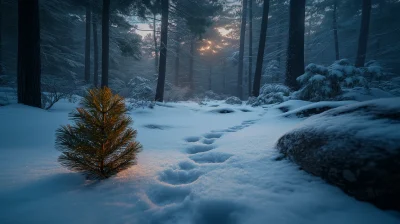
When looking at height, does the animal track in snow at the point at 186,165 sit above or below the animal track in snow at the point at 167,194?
above

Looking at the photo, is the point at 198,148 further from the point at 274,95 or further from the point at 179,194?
the point at 274,95

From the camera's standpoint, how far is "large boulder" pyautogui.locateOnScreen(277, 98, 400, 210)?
1117 millimetres

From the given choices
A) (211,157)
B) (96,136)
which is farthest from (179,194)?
(211,157)

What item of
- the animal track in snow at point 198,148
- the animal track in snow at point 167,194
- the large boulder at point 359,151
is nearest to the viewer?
the large boulder at point 359,151

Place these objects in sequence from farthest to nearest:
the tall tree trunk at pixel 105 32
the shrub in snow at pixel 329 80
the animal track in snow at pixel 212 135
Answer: the tall tree trunk at pixel 105 32, the shrub in snow at pixel 329 80, the animal track in snow at pixel 212 135

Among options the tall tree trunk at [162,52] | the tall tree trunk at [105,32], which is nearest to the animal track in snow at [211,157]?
the tall tree trunk at [105,32]

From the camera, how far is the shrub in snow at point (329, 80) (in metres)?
5.71

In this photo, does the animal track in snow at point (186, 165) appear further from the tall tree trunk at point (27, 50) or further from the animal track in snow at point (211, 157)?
the tall tree trunk at point (27, 50)

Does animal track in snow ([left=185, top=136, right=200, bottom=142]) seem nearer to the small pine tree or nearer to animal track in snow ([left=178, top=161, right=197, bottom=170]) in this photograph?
animal track in snow ([left=178, top=161, right=197, bottom=170])

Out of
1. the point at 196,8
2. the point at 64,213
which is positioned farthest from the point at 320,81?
the point at 196,8

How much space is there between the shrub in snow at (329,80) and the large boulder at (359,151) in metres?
4.49

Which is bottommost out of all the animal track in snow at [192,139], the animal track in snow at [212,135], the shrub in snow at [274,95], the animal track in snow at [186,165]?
the animal track in snow at [186,165]

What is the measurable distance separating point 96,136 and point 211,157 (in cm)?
146

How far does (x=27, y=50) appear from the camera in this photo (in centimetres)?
485
